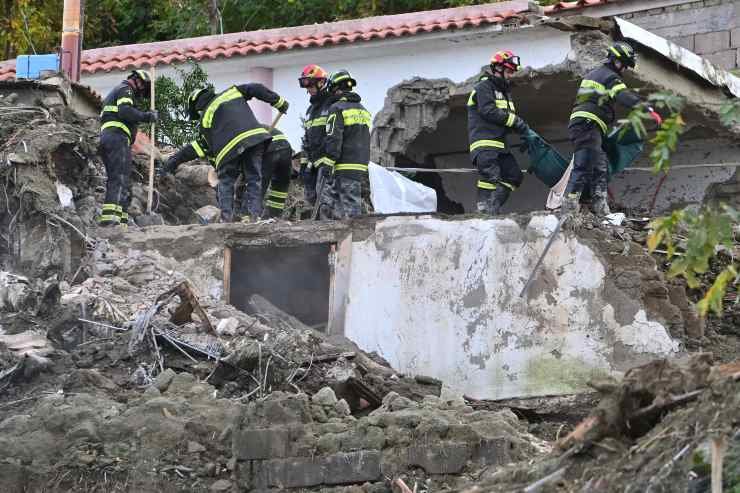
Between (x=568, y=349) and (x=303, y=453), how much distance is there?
3.57 metres

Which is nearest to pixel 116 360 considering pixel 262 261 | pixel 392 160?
pixel 262 261

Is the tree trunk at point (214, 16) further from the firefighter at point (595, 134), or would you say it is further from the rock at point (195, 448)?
the rock at point (195, 448)

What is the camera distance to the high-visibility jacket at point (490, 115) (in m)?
12.9

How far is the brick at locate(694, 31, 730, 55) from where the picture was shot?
17016mm

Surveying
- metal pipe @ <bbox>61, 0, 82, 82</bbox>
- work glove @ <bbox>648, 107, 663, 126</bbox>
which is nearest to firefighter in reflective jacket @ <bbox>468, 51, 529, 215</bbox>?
work glove @ <bbox>648, 107, 663, 126</bbox>

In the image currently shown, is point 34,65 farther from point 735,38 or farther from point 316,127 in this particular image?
point 735,38

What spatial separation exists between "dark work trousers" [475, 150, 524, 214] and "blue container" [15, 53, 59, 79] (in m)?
6.15

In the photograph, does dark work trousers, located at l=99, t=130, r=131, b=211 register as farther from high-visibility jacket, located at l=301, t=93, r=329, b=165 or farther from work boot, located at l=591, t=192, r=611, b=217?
work boot, located at l=591, t=192, r=611, b=217

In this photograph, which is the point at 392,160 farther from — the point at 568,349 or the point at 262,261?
the point at 568,349

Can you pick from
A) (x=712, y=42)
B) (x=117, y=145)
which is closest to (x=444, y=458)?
(x=117, y=145)

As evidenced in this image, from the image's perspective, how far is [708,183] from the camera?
56.9 feet

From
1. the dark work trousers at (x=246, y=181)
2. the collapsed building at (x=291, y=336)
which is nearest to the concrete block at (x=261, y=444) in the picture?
the collapsed building at (x=291, y=336)

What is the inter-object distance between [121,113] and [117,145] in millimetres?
309

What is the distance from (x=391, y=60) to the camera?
16859 mm
